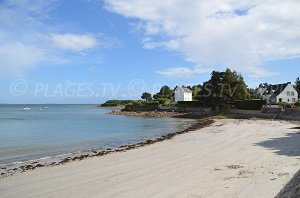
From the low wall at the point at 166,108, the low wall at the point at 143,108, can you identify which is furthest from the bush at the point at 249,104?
the low wall at the point at 143,108

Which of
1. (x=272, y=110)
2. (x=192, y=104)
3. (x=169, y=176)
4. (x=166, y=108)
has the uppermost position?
(x=192, y=104)

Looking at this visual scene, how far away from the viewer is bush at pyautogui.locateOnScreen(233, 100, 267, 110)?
175ft

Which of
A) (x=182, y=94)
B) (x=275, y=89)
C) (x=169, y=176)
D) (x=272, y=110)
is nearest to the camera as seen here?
(x=169, y=176)

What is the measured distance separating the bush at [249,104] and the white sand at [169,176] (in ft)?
120

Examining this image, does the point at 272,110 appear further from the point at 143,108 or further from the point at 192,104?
the point at 143,108

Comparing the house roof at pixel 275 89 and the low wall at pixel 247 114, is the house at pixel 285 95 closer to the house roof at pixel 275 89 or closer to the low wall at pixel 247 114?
the house roof at pixel 275 89

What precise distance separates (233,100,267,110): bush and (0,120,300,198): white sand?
3650cm

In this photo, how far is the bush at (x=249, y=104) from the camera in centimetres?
5327

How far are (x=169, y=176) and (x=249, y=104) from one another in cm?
4546

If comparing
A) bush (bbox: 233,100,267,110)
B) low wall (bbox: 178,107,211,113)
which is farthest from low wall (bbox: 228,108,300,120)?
low wall (bbox: 178,107,211,113)

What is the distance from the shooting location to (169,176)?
12.2 m

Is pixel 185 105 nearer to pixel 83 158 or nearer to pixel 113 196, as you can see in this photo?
pixel 83 158

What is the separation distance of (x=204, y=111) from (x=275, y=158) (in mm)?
49881

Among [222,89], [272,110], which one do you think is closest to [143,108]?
[222,89]
